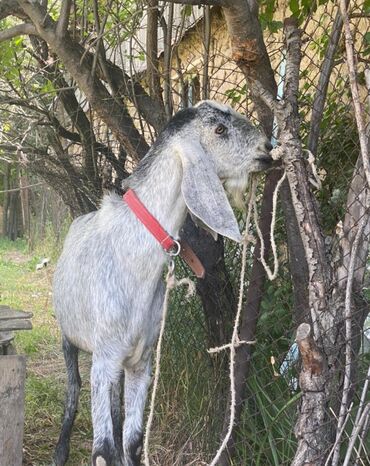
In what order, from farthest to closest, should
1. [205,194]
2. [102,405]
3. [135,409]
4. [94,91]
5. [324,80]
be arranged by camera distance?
[94,91]
[135,409]
[102,405]
[324,80]
[205,194]

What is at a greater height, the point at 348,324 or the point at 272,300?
the point at 348,324

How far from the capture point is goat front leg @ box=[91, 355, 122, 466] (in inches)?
118

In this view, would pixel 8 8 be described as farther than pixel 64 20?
Yes

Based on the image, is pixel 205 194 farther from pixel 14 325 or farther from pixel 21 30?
pixel 21 30

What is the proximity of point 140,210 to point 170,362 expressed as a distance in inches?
64.2

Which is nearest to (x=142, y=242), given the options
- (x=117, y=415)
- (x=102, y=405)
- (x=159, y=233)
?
(x=159, y=233)

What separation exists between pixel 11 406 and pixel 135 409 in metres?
0.59

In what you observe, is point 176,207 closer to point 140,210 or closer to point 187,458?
point 140,210

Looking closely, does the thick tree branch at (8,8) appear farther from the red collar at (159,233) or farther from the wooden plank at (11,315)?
the wooden plank at (11,315)

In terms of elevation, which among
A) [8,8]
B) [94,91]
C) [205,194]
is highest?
[8,8]

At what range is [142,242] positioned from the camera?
2.89m

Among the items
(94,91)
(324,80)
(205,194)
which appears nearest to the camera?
(205,194)

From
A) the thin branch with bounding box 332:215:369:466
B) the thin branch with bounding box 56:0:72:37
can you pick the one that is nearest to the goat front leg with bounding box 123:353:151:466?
the thin branch with bounding box 332:215:369:466

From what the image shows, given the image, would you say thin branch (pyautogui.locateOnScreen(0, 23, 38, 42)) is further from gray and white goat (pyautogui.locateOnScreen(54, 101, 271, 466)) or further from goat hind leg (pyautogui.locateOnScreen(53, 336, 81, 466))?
goat hind leg (pyautogui.locateOnScreen(53, 336, 81, 466))
